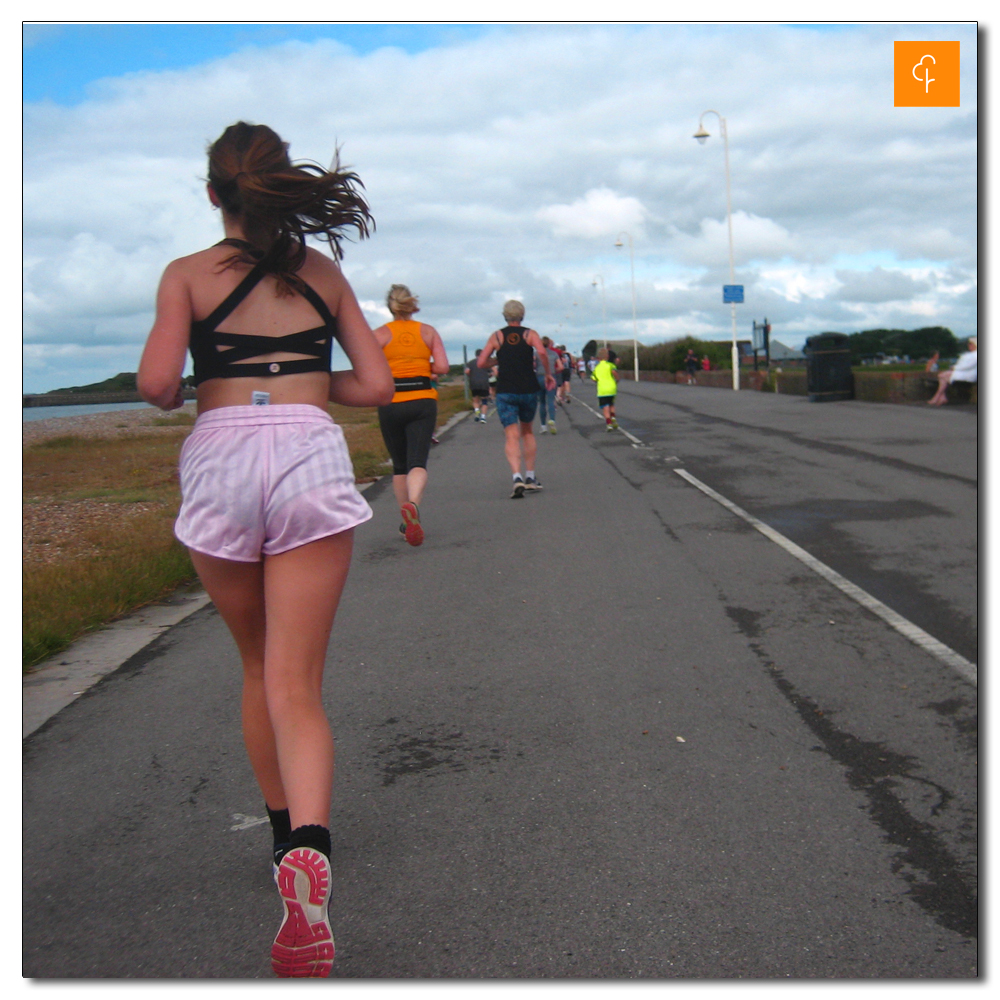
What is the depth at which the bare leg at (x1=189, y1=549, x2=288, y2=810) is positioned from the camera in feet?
8.18

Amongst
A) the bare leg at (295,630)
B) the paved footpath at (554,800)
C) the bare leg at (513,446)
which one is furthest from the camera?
the bare leg at (513,446)

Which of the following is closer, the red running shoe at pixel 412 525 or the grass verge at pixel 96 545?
the grass verge at pixel 96 545

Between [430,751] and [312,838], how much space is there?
1.57 metres

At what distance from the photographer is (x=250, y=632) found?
8.54 ft

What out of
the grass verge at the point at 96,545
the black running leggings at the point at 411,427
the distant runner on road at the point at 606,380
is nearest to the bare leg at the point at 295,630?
the grass verge at the point at 96,545

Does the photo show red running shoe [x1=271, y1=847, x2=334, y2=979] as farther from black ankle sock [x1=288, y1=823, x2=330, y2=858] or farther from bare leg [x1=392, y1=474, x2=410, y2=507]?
bare leg [x1=392, y1=474, x2=410, y2=507]

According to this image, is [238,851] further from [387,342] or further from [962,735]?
[387,342]

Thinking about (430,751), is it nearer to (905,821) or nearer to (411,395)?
(905,821)

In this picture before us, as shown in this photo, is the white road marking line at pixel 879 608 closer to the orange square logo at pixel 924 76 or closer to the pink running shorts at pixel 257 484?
the orange square logo at pixel 924 76

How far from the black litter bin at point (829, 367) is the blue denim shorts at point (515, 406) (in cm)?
1780

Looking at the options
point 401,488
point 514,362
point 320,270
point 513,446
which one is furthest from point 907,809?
point 513,446

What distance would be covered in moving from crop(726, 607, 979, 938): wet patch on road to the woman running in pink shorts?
5.31 ft

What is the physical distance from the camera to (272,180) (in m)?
2.39

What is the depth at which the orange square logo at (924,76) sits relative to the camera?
3.32 m
